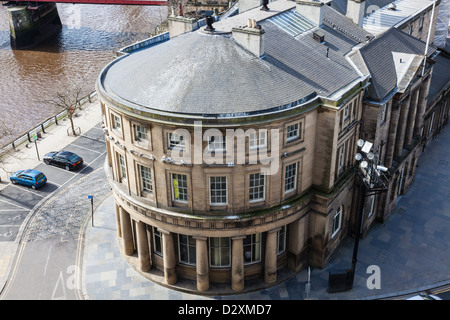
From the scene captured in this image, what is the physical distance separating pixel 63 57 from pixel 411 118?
74.1 meters

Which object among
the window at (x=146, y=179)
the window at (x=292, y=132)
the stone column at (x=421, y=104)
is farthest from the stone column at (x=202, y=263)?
the stone column at (x=421, y=104)

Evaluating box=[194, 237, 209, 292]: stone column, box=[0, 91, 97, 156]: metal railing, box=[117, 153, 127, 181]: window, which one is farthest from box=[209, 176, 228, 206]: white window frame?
box=[0, 91, 97, 156]: metal railing

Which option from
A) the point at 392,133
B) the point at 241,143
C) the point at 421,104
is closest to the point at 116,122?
the point at 241,143

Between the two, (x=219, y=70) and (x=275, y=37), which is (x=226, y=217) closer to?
(x=219, y=70)

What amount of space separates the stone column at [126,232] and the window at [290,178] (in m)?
13.5

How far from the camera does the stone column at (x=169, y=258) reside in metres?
39.8

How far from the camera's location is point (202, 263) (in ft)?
130

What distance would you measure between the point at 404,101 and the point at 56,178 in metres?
37.0

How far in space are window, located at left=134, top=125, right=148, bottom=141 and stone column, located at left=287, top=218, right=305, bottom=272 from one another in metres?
13.5

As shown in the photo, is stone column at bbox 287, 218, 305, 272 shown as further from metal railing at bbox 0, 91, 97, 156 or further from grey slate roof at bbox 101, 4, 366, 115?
metal railing at bbox 0, 91, 97, 156

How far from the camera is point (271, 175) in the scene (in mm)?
37344

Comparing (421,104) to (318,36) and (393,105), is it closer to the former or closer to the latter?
(393,105)

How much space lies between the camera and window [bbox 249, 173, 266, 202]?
122 ft
